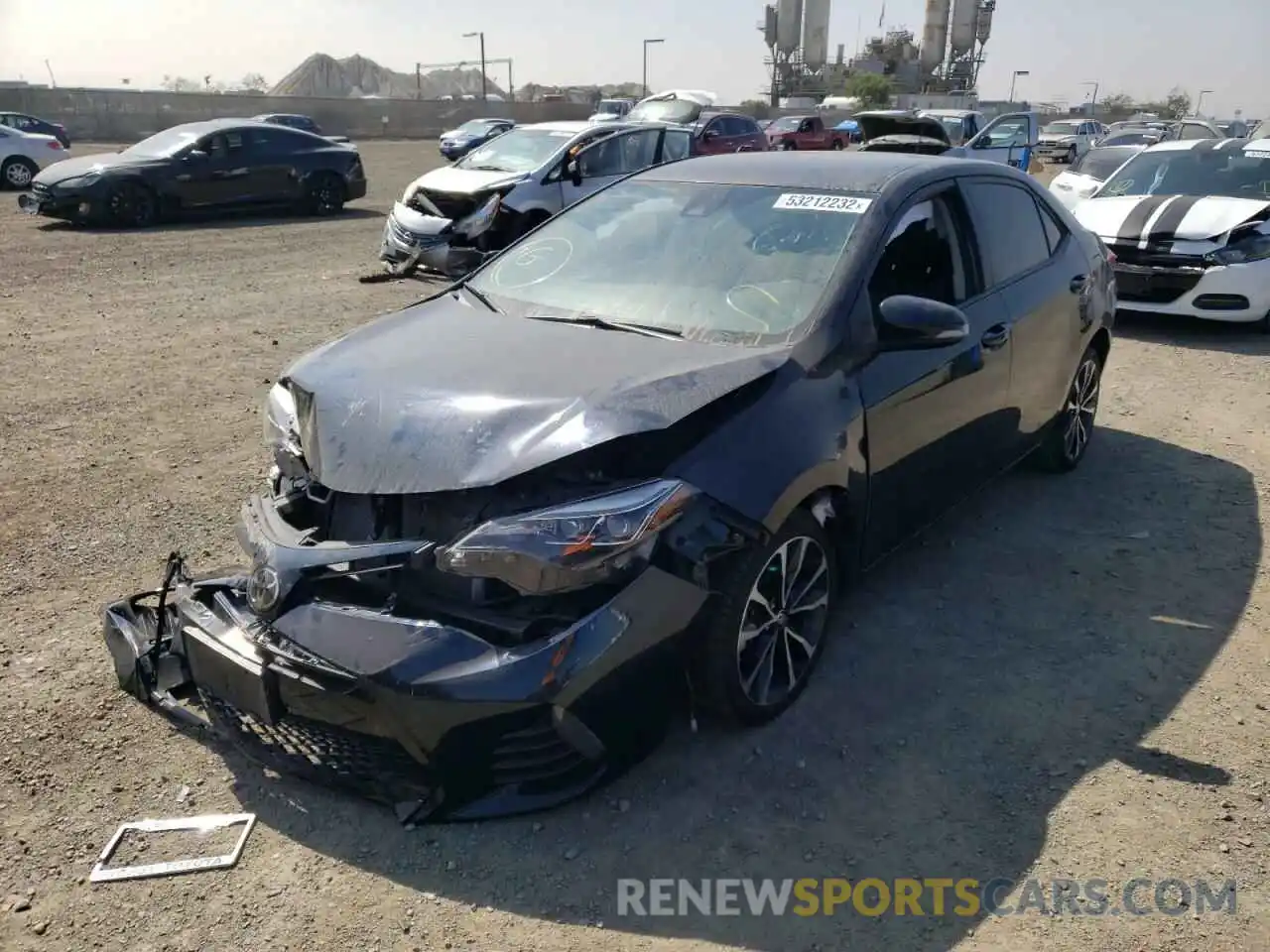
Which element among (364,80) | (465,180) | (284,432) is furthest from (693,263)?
(364,80)

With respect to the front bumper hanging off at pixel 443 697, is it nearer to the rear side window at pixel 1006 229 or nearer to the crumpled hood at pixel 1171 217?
the rear side window at pixel 1006 229

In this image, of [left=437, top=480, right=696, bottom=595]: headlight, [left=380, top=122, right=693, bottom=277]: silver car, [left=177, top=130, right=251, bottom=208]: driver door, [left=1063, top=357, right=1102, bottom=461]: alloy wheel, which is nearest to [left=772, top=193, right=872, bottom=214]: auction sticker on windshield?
[left=437, top=480, right=696, bottom=595]: headlight

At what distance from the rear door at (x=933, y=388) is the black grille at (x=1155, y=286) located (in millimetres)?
5123

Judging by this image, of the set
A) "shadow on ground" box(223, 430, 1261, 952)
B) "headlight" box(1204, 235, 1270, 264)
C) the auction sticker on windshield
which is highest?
the auction sticker on windshield

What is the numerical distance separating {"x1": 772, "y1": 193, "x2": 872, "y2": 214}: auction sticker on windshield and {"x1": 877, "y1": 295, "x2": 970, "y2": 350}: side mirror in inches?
17.2

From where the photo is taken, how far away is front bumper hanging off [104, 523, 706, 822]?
8.29 feet

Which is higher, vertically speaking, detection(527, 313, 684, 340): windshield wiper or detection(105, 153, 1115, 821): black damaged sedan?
detection(527, 313, 684, 340): windshield wiper

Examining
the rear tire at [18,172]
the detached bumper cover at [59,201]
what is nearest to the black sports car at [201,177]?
the detached bumper cover at [59,201]

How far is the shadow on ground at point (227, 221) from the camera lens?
13883 mm

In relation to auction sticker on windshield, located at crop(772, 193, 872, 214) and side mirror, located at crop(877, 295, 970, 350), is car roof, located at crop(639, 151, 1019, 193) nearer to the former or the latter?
auction sticker on windshield, located at crop(772, 193, 872, 214)

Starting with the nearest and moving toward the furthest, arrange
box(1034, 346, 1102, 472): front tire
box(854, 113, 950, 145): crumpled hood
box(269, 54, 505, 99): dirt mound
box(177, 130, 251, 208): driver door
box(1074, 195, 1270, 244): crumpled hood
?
box(1034, 346, 1102, 472): front tire
box(1074, 195, 1270, 244): crumpled hood
box(177, 130, 251, 208): driver door
box(854, 113, 950, 145): crumpled hood
box(269, 54, 505, 99): dirt mound

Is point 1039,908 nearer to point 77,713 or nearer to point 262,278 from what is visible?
point 77,713

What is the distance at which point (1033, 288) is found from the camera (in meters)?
4.62

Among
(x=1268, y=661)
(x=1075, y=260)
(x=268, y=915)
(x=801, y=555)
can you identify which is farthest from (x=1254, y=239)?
(x=268, y=915)
